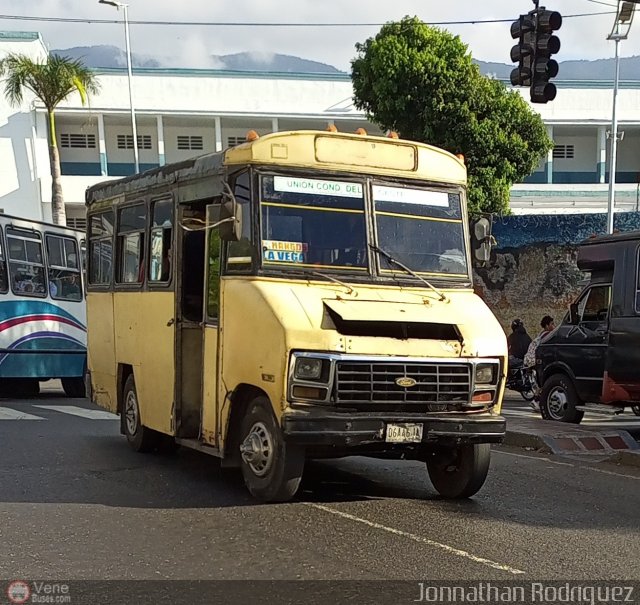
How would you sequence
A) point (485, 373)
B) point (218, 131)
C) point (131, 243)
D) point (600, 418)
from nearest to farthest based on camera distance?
1. point (485, 373)
2. point (131, 243)
3. point (600, 418)
4. point (218, 131)

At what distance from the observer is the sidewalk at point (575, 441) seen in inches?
423

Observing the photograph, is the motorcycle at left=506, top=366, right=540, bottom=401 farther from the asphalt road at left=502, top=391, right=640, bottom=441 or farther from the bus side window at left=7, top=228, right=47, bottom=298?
the bus side window at left=7, top=228, right=47, bottom=298

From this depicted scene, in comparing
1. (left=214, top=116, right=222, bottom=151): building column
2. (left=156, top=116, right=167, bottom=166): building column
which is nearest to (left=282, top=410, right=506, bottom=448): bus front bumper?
(left=156, top=116, right=167, bottom=166): building column

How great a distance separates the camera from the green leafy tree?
26469 millimetres

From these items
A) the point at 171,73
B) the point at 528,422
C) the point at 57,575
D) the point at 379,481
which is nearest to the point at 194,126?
the point at 171,73

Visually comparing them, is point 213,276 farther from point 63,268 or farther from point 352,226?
point 63,268

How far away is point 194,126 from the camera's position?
126ft

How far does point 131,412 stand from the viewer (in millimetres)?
9891

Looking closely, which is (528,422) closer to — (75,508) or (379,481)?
(379,481)

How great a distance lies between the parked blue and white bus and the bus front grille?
1178 cm

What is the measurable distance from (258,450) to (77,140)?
108ft

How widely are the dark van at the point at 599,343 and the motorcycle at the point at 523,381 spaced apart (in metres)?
2.29

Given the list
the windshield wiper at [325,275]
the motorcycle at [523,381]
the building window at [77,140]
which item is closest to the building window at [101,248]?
the windshield wiper at [325,275]

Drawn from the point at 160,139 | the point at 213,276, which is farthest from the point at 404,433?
the point at 160,139
